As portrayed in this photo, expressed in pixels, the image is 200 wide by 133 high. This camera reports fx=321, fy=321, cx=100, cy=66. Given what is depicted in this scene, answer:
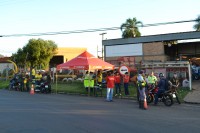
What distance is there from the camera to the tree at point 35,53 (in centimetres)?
5722

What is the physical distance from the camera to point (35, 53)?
57219 mm

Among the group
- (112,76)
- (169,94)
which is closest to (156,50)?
(112,76)

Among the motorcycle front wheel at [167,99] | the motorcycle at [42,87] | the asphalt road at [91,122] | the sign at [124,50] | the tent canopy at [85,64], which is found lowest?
the asphalt road at [91,122]

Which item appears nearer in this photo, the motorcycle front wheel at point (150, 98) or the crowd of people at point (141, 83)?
the crowd of people at point (141, 83)

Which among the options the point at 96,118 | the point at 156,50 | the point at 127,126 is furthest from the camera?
the point at 156,50

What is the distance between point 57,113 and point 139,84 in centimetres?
472

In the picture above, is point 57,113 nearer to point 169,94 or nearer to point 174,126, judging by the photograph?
point 174,126

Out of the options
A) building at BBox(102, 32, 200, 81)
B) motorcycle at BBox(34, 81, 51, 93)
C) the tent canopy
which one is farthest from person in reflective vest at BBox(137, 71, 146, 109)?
building at BBox(102, 32, 200, 81)

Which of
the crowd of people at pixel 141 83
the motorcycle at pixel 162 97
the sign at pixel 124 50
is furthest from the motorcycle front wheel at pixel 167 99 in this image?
the sign at pixel 124 50

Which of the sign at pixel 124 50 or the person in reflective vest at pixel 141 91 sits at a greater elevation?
the sign at pixel 124 50

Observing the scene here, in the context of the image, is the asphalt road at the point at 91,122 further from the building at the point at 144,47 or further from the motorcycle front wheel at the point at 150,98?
the building at the point at 144,47

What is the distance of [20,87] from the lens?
2912 cm

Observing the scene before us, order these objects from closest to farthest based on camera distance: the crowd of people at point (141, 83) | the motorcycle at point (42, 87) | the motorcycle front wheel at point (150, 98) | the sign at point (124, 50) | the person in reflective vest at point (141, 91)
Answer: the person in reflective vest at point (141, 91), the crowd of people at point (141, 83), the motorcycle front wheel at point (150, 98), the motorcycle at point (42, 87), the sign at point (124, 50)

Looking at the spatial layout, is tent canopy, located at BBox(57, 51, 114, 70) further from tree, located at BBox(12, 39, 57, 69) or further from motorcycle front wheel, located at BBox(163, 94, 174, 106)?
tree, located at BBox(12, 39, 57, 69)
